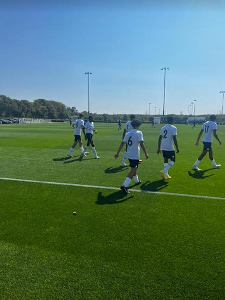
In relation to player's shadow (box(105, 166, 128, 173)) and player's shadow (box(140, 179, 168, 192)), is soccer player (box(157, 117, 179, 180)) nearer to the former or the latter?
player's shadow (box(140, 179, 168, 192))

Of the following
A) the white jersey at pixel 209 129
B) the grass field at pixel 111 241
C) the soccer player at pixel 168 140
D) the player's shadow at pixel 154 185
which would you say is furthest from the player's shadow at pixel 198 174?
the player's shadow at pixel 154 185

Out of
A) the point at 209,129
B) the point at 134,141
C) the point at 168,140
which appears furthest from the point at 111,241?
the point at 209,129

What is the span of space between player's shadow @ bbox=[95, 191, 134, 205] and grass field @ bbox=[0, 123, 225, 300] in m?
0.03

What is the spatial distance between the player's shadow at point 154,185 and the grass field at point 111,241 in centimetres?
3

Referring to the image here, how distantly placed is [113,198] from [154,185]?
1756 millimetres

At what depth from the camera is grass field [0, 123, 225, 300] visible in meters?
2.95

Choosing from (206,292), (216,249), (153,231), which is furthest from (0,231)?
(216,249)

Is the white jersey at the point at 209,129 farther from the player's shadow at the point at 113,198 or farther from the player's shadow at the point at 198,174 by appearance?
the player's shadow at the point at 113,198

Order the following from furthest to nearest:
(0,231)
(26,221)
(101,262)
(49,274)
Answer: (26,221) < (0,231) < (101,262) < (49,274)

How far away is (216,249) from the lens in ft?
12.2

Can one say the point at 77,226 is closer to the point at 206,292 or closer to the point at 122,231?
the point at 122,231

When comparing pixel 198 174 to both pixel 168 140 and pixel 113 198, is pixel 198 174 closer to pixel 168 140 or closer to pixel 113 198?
pixel 168 140

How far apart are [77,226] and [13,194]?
269 centimetres

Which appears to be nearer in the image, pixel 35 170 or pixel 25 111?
pixel 35 170
